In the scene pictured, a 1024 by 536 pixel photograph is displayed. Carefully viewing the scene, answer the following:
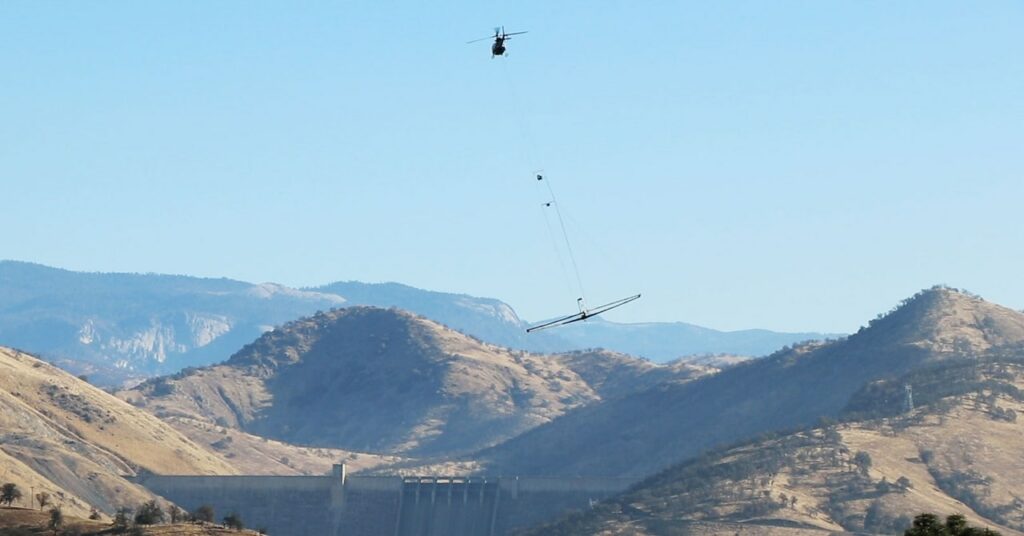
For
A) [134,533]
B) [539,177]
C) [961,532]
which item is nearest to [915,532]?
[961,532]

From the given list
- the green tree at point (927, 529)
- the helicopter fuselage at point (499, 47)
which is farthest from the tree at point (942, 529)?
the helicopter fuselage at point (499, 47)

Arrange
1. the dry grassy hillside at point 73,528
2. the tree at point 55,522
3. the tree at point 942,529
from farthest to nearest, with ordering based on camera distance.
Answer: the tree at point 55,522
the dry grassy hillside at point 73,528
the tree at point 942,529

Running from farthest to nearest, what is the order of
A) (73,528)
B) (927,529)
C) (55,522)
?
(73,528) < (55,522) < (927,529)

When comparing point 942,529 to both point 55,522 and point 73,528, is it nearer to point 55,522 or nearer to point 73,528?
point 73,528

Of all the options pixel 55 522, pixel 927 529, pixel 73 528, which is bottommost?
pixel 73 528

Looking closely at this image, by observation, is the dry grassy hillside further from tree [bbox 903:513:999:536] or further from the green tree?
tree [bbox 903:513:999:536]

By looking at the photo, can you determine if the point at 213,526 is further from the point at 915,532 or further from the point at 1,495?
the point at 915,532

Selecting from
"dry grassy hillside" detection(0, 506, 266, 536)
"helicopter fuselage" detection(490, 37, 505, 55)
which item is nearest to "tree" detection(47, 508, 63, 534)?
"dry grassy hillside" detection(0, 506, 266, 536)

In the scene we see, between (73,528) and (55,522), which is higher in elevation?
(55,522)

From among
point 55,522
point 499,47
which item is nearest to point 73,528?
point 55,522

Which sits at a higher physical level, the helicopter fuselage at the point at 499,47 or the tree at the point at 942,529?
the helicopter fuselage at the point at 499,47

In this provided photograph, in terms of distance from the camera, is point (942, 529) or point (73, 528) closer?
point (942, 529)

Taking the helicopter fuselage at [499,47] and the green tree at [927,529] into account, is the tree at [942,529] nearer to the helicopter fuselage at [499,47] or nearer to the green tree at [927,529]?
the green tree at [927,529]
